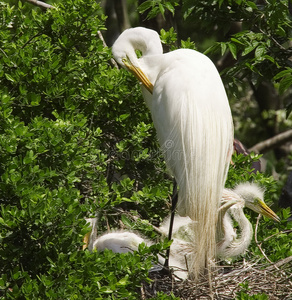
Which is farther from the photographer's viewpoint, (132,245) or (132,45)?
(132,45)

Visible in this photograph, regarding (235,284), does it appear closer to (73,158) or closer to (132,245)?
(132,245)

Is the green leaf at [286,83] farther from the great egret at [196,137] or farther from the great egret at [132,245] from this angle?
the great egret at [132,245]

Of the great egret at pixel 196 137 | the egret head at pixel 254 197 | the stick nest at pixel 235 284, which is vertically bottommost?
the stick nest at pixel 235 284

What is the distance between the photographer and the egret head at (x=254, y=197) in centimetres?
347

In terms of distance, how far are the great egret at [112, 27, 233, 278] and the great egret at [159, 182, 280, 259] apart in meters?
0.21

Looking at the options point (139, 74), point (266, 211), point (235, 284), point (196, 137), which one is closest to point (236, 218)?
point (266, 211)

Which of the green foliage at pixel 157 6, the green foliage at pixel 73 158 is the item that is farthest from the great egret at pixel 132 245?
the green foliage at pixel 157 6

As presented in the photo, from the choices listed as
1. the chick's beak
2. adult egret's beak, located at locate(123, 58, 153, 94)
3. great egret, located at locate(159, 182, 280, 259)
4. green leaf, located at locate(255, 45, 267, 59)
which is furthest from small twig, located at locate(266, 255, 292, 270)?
green leaf, located at locate(255, 45, 267, 59)

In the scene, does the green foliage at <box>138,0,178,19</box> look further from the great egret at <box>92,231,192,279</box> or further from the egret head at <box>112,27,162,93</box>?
the great egret at <box>92,231,192,279</box>

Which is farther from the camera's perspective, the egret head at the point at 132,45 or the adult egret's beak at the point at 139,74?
the egret head at the point at 132,45

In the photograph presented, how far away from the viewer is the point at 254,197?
3482 mm

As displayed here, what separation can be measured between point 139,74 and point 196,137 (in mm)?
580

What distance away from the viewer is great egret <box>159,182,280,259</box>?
3.44 m

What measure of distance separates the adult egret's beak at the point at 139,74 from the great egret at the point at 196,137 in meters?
0.08
